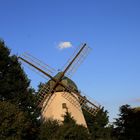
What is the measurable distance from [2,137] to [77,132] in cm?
1236

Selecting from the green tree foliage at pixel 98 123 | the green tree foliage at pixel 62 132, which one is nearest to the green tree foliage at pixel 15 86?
the green tree foliage at pixel 62 132

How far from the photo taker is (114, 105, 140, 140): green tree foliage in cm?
4241

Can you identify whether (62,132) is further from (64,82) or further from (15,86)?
(64,82)

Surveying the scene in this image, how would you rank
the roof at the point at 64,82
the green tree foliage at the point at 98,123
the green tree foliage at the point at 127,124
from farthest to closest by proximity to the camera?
the green tree foliage at the point at 98,123 → the roof at the point at 64,82 → the green tree foliage at the point at 127,124

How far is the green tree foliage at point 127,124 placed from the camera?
42406mm

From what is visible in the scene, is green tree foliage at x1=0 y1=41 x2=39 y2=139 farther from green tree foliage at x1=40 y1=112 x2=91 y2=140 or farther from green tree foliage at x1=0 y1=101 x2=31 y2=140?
green tree foliage at x1=0 y1=101 x2=31 y2=140

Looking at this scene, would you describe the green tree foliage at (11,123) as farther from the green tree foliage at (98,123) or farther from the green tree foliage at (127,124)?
the green tree foliage at (98,123)

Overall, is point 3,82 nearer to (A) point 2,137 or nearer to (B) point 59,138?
(B) point 59,138

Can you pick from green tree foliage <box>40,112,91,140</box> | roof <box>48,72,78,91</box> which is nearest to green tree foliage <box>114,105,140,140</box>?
green tree foliage <box>40,112,91,140</box>

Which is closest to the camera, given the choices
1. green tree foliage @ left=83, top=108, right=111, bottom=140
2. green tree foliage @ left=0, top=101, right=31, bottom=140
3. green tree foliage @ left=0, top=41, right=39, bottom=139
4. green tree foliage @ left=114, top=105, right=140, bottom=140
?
green tree foliage @ left=0, top=101, right=31, bottom=140

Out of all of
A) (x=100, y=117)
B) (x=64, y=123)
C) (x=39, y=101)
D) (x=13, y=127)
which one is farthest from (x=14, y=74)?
(x=100, y=117)

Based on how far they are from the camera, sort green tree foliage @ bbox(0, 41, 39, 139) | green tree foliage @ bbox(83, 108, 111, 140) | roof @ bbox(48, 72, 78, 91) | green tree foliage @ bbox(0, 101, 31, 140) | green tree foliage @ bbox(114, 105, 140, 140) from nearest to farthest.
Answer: green tree foliage @ bbox(0, 101, 31, 140) < green tree foliage @ bbox(114, 105, 140, 140) < green tree foliage @ bbox(0, 41, 39, 139) < roof @ bbox(48, 72, 78, 91) < green tree foliage @ bbox(83, 108, 111, 140)

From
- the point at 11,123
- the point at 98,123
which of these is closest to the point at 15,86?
the point at 11,123

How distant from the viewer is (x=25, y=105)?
165 ft
